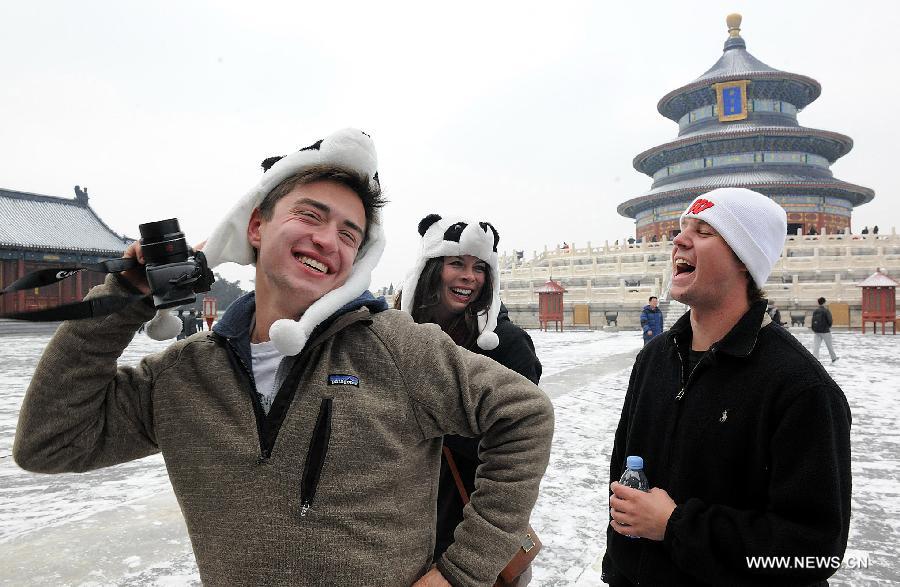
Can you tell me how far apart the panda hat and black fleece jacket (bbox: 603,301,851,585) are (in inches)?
40.8

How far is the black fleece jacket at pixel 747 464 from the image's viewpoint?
1374 millimetres

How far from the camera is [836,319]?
20469mm

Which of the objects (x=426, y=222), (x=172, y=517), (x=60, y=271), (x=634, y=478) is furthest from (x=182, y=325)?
(x=172, y=517)

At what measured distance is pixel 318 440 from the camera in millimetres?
1227

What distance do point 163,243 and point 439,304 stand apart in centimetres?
160

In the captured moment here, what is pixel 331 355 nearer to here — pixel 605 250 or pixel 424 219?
pixel 424 219

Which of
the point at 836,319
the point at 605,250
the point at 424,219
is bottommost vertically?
the point at 836,319

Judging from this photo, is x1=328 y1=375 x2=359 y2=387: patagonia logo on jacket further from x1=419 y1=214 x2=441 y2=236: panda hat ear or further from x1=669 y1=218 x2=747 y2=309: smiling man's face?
x1=419 y1=214 x2=441 y2=236: panda hat ear

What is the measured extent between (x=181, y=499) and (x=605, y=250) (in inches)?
1120

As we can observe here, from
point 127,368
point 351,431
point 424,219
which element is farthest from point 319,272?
point 424,219

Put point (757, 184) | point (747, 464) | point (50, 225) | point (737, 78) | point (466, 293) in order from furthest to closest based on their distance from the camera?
point (737, 78)
point (757, 184)
point (50, 225)
point (466, 293)
point (747, 464)

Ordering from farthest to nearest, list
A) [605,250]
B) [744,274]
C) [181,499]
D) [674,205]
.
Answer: [674,205], [605,250], [744,274], [181,499]

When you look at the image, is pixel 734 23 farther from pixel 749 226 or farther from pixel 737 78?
pixel 749 226

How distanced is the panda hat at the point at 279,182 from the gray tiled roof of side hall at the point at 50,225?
31328mm
